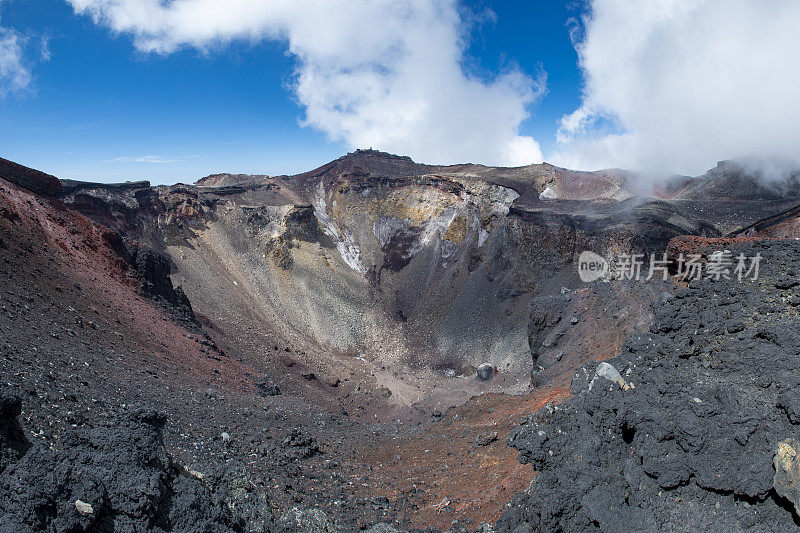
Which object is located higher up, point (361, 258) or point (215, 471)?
point (361, 258)

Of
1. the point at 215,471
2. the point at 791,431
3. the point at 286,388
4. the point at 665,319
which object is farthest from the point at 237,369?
the point at 791,431

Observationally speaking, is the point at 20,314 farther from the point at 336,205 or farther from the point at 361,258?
the point at 336,205

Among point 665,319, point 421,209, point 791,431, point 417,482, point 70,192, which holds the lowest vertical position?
point 417,482

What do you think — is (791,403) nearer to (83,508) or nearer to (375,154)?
(83,508)

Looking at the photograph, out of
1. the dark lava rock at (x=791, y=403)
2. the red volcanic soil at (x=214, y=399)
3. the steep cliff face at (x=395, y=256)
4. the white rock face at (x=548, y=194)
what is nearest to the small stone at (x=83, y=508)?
the red volcanic soil at (x=214, y=399)

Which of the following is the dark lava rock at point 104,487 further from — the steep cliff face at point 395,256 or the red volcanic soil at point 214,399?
the steep cliff face at point 395,256

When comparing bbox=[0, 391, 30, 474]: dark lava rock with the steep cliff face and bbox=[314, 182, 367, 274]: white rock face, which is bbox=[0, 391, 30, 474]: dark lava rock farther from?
bbox=[314, 182, 367, 274]: white rock face

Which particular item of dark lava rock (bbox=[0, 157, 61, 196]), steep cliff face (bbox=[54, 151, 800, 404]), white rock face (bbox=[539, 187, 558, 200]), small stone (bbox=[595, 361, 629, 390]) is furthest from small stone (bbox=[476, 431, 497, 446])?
white rock face (bbox=[539, 187, 558, 200])
